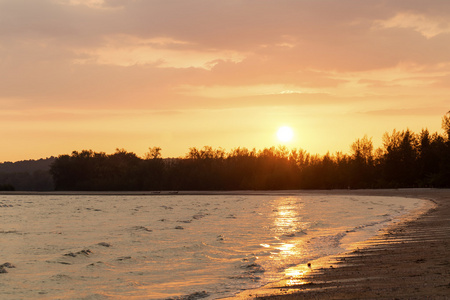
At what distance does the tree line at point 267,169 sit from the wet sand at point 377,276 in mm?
74798

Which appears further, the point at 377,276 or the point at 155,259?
the point at 155,259

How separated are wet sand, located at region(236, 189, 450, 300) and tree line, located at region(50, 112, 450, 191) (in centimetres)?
7480

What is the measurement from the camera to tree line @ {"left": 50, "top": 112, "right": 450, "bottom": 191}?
310 ft

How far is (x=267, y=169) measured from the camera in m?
124

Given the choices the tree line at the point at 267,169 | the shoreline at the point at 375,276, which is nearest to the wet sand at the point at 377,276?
the shoreline at the point at 375,276

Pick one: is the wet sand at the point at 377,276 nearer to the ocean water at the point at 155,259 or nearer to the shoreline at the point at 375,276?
the shoreline at the point at 375,276

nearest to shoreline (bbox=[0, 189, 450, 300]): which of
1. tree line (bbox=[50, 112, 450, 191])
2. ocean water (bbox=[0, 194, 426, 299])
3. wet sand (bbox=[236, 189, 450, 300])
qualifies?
wet sand (bbox=[236, 189, 450, 300])

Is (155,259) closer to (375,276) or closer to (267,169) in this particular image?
(375,276)

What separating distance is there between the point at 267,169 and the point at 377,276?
114 meters

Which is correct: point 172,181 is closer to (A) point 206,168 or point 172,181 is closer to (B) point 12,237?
(A) point 206,168

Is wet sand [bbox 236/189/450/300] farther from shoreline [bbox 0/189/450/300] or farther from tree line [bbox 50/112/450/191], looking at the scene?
tree line [bbox 50/112/450/191]

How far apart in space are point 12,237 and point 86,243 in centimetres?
502

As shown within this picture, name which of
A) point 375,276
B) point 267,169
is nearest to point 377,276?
point 375,276

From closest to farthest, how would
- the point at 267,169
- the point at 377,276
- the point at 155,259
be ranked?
1. the point at 377,276
2. the point at 155,259
3. the point at 267,169
